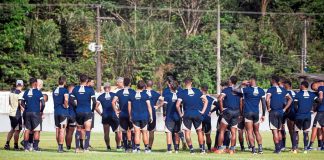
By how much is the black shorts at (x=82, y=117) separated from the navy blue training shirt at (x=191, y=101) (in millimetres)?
2785

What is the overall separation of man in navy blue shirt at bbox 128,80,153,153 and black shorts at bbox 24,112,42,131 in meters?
2.83

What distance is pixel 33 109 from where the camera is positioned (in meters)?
26.9

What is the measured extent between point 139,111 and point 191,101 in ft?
5.25

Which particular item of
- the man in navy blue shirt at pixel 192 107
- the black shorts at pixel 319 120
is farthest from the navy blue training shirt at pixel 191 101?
the black shorts at pixel 319 120

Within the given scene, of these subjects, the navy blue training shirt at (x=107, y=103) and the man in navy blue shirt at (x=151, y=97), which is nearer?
the man in navy blue shirt at (x=151, y=97)

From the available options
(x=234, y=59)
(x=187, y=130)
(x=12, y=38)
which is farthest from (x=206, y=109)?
(x=234, y=59)

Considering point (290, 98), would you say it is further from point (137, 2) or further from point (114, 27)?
point (137, 2)

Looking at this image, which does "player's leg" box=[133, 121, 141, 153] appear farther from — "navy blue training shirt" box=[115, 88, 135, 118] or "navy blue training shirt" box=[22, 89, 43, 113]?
"navy blue training shirt" box=[22, 89, 43, 113]

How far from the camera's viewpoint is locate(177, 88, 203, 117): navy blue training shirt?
2667 cm

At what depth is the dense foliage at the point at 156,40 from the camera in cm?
6662

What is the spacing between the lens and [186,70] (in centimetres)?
7050

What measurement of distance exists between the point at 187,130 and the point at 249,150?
8.99 feet

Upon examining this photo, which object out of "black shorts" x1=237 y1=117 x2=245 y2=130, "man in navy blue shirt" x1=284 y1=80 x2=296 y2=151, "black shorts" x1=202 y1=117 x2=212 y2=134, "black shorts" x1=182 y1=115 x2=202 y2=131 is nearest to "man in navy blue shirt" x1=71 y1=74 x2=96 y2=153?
"black shorts" x1=182 y1=115 x2=202 y2=131

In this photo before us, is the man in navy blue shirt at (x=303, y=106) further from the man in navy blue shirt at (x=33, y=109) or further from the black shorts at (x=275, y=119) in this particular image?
the man in navy blue shirt at (x=33, y=109)
